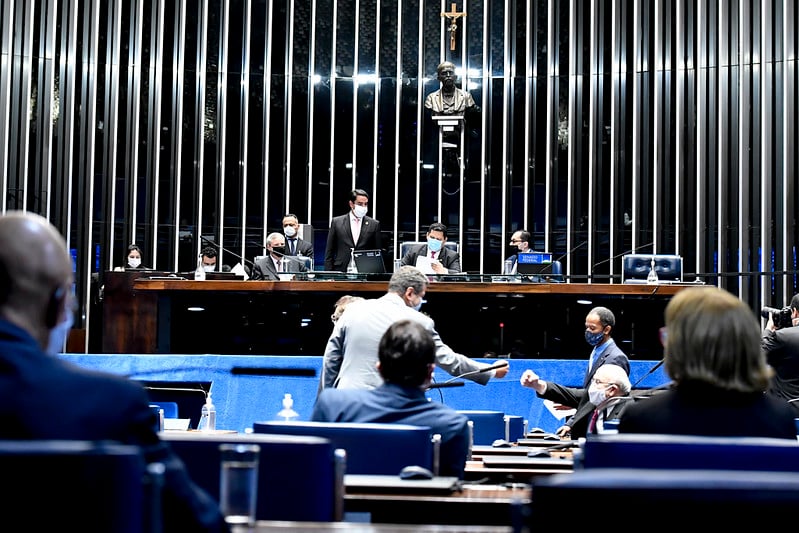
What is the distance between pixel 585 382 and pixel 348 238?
425 centimetres

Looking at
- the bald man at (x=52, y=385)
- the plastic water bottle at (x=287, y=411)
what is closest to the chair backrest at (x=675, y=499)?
the bald man at (x=52, y=385)

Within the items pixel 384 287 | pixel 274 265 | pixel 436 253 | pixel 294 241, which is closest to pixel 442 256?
pixel 436 253

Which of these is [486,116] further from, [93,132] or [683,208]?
[93,132]

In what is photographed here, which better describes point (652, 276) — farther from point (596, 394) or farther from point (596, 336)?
point (596, 394)

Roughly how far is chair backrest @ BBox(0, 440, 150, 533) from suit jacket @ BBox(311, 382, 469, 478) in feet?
5.97

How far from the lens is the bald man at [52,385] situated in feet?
5.42

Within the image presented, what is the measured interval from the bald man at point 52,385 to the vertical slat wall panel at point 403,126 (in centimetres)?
1056

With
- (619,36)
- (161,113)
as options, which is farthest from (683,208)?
(161,113)

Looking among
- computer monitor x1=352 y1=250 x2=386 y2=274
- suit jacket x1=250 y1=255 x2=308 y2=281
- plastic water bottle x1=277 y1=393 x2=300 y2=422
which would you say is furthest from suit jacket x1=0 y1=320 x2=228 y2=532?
suit jacket x1=250 y1=255 x2=308 y2=281

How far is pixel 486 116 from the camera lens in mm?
13039

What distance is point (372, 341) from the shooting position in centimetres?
539

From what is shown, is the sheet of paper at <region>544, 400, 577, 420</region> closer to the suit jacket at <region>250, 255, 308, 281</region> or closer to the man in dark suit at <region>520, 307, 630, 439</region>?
the man in dark suit at <region>520, 307, 630, 439</region>

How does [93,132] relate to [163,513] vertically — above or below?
above

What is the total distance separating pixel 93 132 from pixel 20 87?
994 mm
